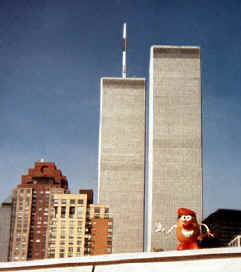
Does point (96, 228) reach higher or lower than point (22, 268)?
lower

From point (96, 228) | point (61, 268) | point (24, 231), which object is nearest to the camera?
point (61, 268)

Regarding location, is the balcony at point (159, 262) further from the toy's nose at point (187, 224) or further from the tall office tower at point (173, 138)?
the tall office tower at point (173, 138)

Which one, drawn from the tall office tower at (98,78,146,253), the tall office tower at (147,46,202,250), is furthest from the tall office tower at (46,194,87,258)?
the tall office tower at (98,78,146,253)

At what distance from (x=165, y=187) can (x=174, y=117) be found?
21.2 m

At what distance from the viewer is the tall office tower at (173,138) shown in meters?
142

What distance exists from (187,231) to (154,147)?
136617 mm

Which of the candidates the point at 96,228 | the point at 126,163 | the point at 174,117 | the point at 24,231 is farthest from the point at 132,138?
the point at 96,228

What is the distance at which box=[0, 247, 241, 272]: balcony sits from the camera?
14.4 ft

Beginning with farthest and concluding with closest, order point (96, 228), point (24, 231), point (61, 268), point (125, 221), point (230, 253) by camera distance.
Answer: point (125, 221) → point (24, 231) → point (96, 228) → point (61, 268) → point (230, 253)

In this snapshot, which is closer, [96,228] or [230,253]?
[230,253]

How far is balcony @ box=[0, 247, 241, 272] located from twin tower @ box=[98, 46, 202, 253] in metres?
137

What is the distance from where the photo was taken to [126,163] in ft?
527

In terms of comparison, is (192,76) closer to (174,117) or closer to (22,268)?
(174,117)

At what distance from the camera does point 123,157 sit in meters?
162
